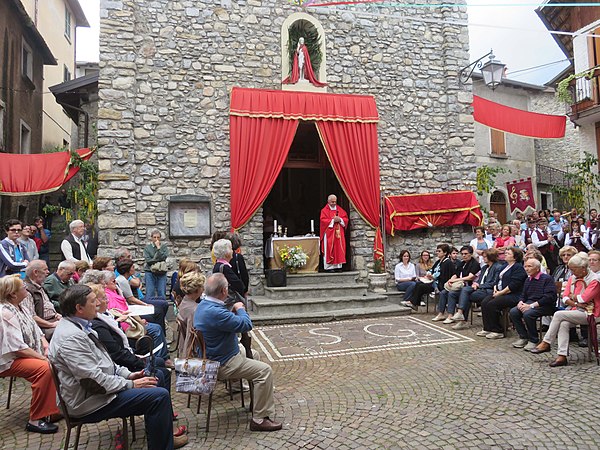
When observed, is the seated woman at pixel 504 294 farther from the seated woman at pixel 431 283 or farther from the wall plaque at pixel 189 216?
the wall plaque at pixel 189 216

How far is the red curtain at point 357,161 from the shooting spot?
30.8 ft

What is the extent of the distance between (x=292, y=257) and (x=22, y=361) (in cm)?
567

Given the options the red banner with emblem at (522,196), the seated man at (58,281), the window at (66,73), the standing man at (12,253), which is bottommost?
the seated man at (58,281)

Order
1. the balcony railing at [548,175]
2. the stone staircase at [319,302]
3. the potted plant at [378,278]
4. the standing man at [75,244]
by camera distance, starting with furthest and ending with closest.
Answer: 1. the balcony railing at [548,175]
2. the potted plant at [378,278]
3. the stone staircase at [319,302]
4. the standing man at [75,244]

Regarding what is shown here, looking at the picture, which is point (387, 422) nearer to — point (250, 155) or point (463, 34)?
point (250, 155)

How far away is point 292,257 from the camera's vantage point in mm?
8875

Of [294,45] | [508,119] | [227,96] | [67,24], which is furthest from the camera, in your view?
[67,24]

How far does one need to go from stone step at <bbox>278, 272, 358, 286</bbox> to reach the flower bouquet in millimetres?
188

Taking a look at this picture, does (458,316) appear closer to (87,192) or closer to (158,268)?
(158,268)

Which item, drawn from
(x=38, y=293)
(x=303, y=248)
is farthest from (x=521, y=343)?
(x=38, y=293)

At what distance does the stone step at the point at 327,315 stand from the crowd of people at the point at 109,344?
2.09 meters

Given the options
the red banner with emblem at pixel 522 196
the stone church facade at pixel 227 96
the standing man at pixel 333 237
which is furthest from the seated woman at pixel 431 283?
the red banner with emblem at pixel 522 196

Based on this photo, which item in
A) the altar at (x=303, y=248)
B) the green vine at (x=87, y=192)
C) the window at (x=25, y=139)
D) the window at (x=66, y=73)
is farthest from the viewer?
the window at (x=66, y=73)

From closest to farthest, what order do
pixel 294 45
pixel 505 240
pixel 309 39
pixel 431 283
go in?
1. pixel 505 240
2. pixel 431 283
3. pixel 294 45
4. pixel 309 39
